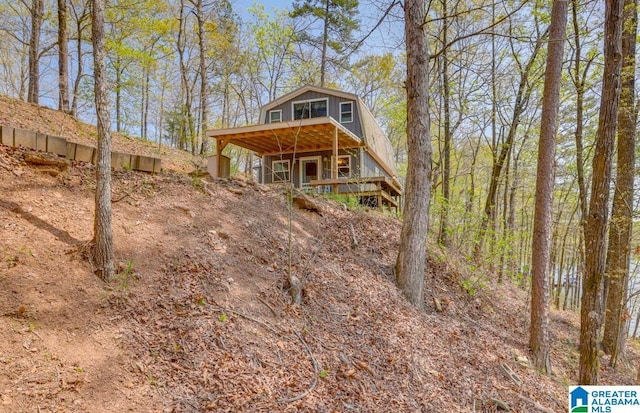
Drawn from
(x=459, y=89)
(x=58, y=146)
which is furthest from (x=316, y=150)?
(x=58, y=146)

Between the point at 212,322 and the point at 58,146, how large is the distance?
3050 millimetres

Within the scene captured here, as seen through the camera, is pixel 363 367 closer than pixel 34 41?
Yes

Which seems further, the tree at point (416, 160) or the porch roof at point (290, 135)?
the porch roof at point (290, 135)

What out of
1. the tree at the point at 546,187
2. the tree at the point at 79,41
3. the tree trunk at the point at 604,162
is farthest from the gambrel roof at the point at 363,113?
the tree trunk at the point at 604,162

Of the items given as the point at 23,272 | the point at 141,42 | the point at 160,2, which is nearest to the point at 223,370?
the point at 23,272

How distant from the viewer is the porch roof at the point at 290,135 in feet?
32.5

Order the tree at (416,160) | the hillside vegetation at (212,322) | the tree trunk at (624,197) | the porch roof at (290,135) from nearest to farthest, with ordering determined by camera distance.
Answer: the hillside vegetation at (212,322)
the tree at (416,160)
the tree trunk at (624,197)
the porch roof at (290,135)

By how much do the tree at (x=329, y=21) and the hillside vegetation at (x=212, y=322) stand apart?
48.8ft

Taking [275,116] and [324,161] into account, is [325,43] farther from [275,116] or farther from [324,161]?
[324,161]

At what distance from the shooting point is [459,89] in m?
10.6

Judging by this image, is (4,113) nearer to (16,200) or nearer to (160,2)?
(16,200)

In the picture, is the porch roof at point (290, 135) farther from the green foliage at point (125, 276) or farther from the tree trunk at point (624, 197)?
the tree trunk at point (624, 197)

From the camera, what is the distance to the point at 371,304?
15.5 feet

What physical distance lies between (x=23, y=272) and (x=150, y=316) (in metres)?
1.07
